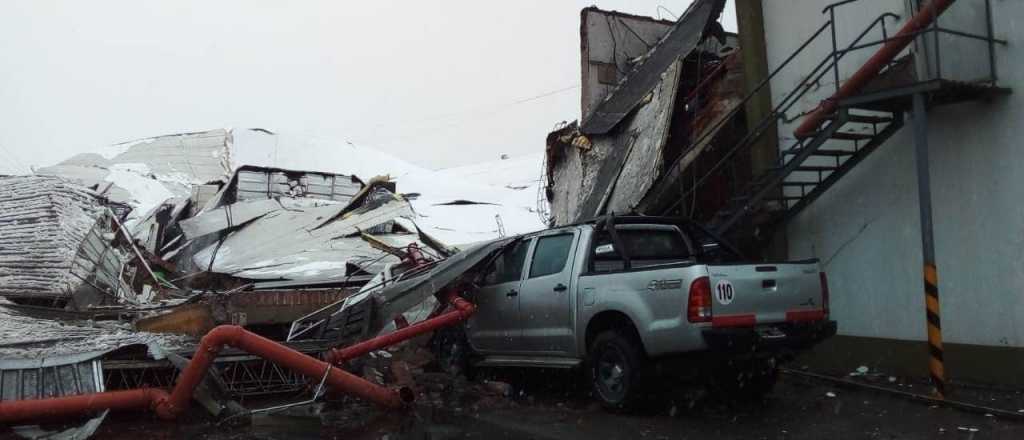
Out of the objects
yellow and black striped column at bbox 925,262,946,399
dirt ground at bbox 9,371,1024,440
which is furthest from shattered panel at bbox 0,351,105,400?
yellow and black striped column at bbox 925,262,946,399

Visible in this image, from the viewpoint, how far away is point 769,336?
6.79 meters

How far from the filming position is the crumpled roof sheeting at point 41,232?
1095cm

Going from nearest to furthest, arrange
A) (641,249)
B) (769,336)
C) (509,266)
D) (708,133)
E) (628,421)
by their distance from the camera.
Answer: (769,336) → (628,421) → (641,249) → (509,266) → (708,133)

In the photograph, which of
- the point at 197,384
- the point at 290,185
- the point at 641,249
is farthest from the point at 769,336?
the point at 290,185

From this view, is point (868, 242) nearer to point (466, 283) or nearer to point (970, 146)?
point (970, 146)

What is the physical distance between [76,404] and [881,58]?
8274 mm

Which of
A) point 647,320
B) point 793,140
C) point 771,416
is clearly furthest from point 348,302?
point 793,140

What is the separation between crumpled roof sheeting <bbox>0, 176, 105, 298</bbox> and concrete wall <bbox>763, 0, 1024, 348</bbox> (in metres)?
10.3

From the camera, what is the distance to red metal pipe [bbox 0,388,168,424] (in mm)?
6422

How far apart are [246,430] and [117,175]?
82.2 feet

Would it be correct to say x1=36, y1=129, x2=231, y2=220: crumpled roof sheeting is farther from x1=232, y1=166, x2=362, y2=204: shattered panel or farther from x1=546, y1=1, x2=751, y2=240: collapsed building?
x1=546, y1=1, x2=751, y2=240: collapsed building

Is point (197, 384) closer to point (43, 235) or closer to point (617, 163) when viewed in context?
point (43, 235)

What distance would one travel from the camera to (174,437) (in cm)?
675

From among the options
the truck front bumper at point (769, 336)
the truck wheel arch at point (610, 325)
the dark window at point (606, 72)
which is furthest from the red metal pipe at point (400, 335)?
the dark window at point (606, 72)
